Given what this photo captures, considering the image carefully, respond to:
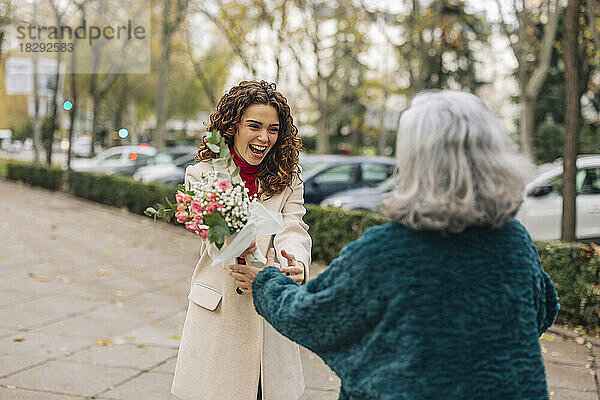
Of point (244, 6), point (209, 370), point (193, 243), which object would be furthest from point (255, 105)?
point (244, 6)

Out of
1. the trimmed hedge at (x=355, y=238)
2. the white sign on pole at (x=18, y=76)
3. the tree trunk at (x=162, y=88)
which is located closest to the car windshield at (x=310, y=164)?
the trimmed hedge at (x=355, y=238)

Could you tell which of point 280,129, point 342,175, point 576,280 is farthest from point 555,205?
point 280,129

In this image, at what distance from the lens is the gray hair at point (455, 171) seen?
62.6 inches

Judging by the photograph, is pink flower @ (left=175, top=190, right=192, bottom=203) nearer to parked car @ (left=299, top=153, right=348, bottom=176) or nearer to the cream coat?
the cream coat

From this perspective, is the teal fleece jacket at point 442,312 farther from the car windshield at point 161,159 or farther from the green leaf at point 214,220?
the car windshield at point 161,159

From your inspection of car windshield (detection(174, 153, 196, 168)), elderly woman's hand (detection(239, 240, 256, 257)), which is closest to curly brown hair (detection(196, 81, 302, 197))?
elderly woman's hand (detection(239, 240, 256, 257))

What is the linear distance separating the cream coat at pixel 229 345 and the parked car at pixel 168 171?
13499 mm

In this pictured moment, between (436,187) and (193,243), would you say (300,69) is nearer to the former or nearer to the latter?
(193,243)

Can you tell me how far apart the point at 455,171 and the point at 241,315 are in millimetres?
1317

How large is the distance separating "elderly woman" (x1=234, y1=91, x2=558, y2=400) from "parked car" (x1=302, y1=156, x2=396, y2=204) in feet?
31.9

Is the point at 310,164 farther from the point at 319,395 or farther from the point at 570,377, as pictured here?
the point at 319,395

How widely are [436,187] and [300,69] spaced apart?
20843 mm

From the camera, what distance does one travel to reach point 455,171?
5.26 feet

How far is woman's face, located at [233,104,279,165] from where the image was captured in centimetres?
264
